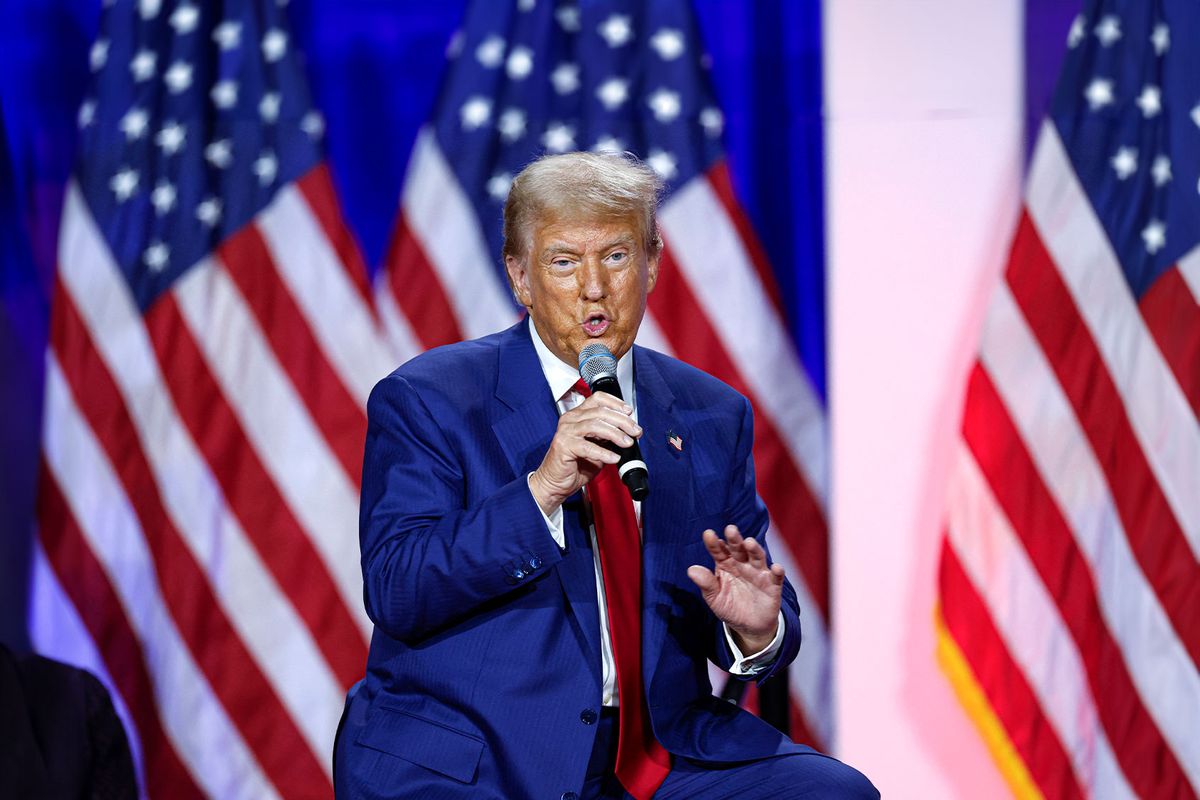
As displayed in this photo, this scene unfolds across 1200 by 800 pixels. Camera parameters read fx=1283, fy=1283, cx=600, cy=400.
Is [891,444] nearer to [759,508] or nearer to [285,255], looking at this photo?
[759,508]

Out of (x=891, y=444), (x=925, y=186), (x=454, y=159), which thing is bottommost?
(x=891, y=444)

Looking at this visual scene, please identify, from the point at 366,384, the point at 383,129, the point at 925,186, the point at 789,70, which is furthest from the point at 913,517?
the point at 383,129

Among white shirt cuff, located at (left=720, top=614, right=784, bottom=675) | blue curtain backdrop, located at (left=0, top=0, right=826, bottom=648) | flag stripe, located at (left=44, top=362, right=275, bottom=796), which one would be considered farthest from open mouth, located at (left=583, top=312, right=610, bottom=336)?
flag stripe, located at (left=44, top=362, right=275, bottom=796)

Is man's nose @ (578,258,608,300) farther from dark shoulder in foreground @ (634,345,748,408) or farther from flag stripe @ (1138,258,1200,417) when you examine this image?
flag stripe @ (1138,258,1200,417)

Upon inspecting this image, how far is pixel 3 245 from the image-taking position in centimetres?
345

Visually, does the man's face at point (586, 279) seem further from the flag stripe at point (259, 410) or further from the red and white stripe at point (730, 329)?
the flag stripe at point (259, 410)

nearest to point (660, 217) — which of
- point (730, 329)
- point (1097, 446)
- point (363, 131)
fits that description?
point (730, 329)

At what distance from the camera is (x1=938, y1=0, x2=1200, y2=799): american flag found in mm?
3318

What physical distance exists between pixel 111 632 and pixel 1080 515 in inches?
100

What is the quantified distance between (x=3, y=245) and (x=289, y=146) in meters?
0.82

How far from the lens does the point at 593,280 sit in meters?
2.03

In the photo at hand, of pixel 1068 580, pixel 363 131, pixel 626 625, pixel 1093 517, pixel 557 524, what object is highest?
pixel 363 131

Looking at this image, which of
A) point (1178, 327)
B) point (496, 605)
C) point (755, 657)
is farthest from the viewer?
point (1178, 327)

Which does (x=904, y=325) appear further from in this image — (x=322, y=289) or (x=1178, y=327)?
(x=322, y=289)
